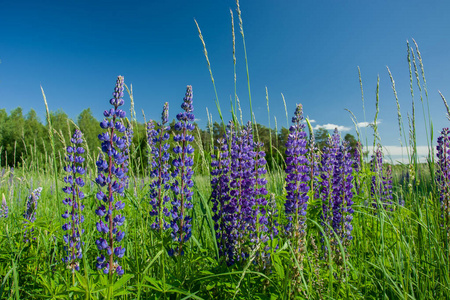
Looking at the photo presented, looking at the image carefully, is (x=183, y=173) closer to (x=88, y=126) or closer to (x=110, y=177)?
(x=110, y=177)

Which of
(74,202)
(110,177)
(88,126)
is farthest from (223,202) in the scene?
(88,126)

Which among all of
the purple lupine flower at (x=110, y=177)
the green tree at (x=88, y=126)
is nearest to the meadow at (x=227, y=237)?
the purple lupine flower at (x=110, y=177)

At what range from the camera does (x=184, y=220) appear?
2.36m

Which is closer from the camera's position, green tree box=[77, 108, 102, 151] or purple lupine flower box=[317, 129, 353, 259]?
purple lupine flower box=[317, 129, 353, 259]

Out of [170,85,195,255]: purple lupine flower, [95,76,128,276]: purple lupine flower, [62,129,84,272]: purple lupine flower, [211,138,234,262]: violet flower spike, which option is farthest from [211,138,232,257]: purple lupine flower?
[62,129,84,272]: purple lupine flower

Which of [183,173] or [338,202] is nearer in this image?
[183,173]

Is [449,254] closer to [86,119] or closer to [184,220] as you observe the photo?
[184,220]

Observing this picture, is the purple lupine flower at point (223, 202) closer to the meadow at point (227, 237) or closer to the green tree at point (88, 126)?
the meadow at point (227, 237)

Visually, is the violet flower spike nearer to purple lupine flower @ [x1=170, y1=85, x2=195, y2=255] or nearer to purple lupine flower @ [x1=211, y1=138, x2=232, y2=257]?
purple lupine flower @ [x1=211, y1=138, x2=232, y2=257]

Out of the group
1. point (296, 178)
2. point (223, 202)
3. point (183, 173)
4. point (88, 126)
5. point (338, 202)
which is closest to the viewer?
point (296, 178)

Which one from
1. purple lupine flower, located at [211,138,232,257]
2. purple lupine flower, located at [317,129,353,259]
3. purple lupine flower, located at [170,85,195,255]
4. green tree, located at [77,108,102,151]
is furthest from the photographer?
green tree, located at [77,108,102,151]

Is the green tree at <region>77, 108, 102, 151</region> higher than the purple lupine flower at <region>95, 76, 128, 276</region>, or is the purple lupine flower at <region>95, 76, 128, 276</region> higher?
the green tree at <region>77, 108, 102, 151</region>

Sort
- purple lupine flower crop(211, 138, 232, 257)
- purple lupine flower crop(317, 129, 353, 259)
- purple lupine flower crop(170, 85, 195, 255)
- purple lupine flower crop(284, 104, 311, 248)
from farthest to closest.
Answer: purple lupine flower crop(317, 129, 353, 259) → purple lupine flower crop(211, 138, 232, 257) → purple lupine flower crop(170, 85, 195, 255) → purple lupine flower crop(284, 104, 311, 248)

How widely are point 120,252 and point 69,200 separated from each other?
0.96 meters
